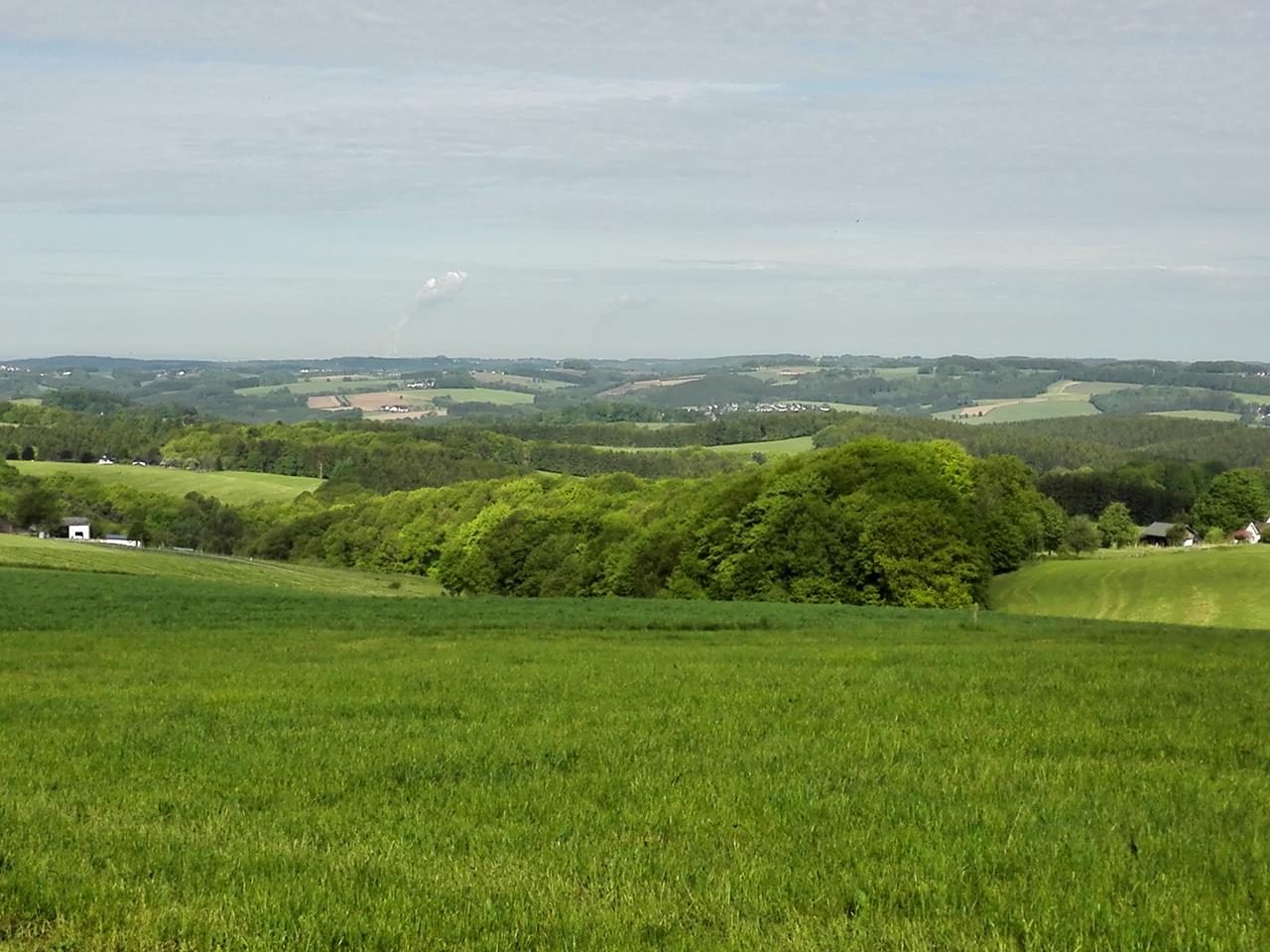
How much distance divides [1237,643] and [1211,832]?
819 inches

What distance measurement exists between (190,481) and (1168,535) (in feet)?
382

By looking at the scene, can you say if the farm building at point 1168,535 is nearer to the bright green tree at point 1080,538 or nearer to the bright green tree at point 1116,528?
the bright green tree at point 1116,528

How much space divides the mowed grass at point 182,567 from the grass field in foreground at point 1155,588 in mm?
39746

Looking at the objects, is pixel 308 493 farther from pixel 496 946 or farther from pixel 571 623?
pixel 496 946

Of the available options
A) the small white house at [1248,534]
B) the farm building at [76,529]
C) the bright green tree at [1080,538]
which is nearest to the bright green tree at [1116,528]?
the bright green tree at [1080,538]

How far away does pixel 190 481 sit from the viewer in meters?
163

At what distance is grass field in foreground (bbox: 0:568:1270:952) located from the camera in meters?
7.30

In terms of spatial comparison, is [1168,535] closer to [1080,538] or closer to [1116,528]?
[1116,528]

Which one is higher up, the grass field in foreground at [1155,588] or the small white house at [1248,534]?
the grass field in foreground at [1155,588]

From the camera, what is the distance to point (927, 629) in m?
34.0

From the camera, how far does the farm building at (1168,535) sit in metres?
121

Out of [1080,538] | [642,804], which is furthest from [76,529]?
[642,804]

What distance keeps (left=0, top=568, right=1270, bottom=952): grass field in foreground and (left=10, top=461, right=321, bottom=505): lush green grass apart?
138 m

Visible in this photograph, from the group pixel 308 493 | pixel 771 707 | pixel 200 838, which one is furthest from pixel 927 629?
pixel 308 493
